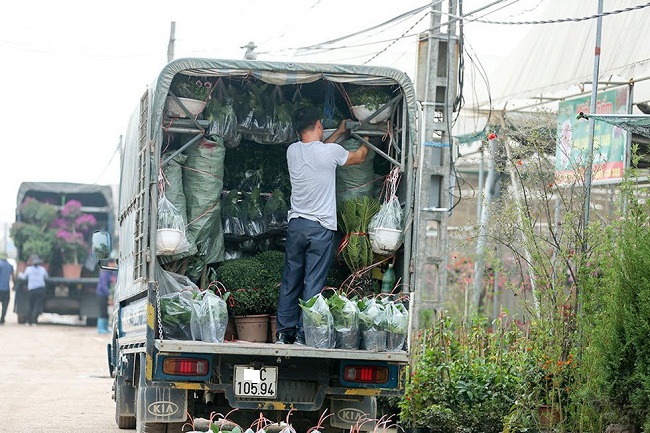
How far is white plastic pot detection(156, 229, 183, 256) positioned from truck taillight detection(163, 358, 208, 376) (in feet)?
3.25

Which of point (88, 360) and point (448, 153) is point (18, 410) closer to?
point (448, 153)

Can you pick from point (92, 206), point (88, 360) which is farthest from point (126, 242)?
point (92, 206)

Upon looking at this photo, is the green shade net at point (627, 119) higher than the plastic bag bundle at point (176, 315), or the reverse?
the green shade net at point (627, 119)

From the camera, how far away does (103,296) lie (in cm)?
3002

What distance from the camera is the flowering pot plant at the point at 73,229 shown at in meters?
30.0

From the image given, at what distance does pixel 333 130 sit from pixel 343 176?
1.37 ft

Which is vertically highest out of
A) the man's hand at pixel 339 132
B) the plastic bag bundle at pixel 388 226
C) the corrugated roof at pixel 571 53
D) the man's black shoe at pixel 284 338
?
the corrugated roof at pixel 571 53

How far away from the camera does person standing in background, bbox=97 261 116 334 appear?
97.1 feet

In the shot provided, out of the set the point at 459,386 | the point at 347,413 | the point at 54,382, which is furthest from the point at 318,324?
the point at 54,382

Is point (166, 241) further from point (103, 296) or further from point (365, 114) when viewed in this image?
point (103, 296)

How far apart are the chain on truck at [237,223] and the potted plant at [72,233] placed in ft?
61.3

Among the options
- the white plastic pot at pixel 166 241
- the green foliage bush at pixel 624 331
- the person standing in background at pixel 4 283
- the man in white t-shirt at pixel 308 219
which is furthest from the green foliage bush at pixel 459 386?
the person standing in background at pixel 4 283

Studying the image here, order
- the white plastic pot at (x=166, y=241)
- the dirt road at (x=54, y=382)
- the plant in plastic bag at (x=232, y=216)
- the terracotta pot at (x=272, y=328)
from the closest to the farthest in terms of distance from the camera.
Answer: the white plastic pot at (x=166, y=241)
the terracotta pot at (x=272, y=328)
the plant in plastic bag at (x=232, y=216)
the dirt road at (x=54, y=382)

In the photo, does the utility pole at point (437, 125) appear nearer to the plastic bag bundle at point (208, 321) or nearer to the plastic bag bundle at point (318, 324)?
the plastic bag bundle at point (318, 324)
